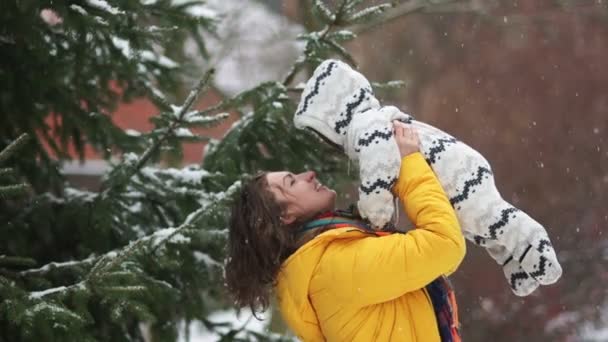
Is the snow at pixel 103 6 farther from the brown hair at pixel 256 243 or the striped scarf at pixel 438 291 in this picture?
the striped scarf at pixel 438 291

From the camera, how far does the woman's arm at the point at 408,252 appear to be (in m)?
2.52

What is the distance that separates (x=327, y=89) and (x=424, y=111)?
811cm

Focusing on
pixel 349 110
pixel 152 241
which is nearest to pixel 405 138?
pixel 349 110

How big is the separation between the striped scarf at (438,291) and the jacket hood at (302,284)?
0.07 m

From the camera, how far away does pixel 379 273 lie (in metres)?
2.56

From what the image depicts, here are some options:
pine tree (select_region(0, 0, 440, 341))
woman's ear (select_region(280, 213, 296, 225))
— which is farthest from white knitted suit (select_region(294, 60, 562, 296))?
pine tree (select_region(0, 0, 440, 341))

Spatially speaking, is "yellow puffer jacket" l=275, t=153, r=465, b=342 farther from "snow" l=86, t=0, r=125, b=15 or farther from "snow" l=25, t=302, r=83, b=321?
"snow" l=86, t=0, r=125, b=15

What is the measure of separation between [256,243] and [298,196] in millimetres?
212

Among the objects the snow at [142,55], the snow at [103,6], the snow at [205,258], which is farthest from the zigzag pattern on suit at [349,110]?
the snow at [205,258]

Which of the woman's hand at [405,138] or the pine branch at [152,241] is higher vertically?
the woman's hand at [405,138]

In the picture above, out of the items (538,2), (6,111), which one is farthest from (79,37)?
(538,2)

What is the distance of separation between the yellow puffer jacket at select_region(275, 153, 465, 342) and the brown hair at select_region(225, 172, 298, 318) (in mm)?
63

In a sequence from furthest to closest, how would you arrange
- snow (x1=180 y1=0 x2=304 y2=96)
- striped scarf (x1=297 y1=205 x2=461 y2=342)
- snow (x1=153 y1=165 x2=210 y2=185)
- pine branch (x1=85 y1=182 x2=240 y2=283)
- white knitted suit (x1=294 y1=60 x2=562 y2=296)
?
snow (x1=180 y1=0 x2=304 y2=96) < snow (x1=153 y1=165 x2=210 y2=185) < pine branch (x1=85 y1=182 x2=240 y2=283) < striped scarf (x1=297 y1=205 x2=461 y2=342) < white knitted suit (x1=294 y1=60 x2=562 y2=296)

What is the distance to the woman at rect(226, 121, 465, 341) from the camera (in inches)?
100
